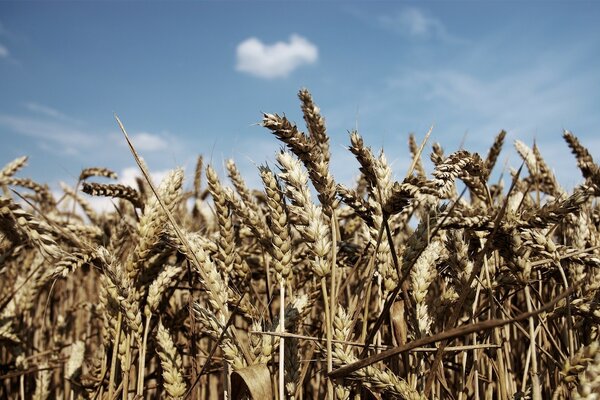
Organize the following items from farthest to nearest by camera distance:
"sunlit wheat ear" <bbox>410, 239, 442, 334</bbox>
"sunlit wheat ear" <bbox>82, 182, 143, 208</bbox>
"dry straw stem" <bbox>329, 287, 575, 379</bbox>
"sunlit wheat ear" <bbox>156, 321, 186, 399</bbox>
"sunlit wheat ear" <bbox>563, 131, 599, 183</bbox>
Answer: "sunlit wheat ear" <bbox>563, 131, 599, 183</bbox>
"sunlit wheat ear" <bbox>82, 182, 143, 208</bbox>
"sunlit wheat ear" <bbox>156, 321, 186, 399</bbox>
"sunlit wheat ear" <bbox>410, 239, 442, 334</bbox>
"dry straw stem" <bbox>329, 287, 575, 379</bbox>

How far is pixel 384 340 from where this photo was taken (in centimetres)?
207

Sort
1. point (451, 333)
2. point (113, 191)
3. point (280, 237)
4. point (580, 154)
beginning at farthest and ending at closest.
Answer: point (580, 154) < point (113, 191) < point (280, 237) < point (451, 333)

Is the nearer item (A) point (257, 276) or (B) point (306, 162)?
(B) point (306, 162)

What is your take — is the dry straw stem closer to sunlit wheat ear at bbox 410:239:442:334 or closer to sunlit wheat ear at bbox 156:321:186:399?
sunlit wheat ear at bbox 410:239:442:334

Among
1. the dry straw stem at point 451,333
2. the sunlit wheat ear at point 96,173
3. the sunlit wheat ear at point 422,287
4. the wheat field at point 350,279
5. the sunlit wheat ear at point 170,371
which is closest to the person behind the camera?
the dry straw stem at point 451,333

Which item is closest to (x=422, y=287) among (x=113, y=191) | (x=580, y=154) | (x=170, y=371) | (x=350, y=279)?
(x=350, y=279)

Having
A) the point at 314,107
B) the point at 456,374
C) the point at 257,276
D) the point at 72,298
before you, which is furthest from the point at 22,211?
the point at 72,298

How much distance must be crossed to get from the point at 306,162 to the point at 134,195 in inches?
48.0

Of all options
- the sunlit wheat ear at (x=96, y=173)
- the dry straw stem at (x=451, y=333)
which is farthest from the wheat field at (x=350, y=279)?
the sunlit wheat ear at (x=96, y=173)

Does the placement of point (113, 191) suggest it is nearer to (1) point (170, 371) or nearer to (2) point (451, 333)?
(1) point (170, 371)

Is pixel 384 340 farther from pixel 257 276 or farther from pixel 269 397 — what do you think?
pixel 269 397

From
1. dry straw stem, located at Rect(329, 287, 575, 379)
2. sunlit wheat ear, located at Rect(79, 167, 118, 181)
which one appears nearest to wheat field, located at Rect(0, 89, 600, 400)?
dry straw stem, located at Rect(329, 287, 575, 379)

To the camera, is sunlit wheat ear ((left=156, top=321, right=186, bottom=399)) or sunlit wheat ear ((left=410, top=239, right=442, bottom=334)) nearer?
sunlit wheat ear ((left=410, top=239, right=442, bottom=334))

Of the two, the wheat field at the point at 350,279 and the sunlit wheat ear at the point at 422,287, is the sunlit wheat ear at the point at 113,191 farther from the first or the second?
the sunlit wheat ear at the point at 422,287
